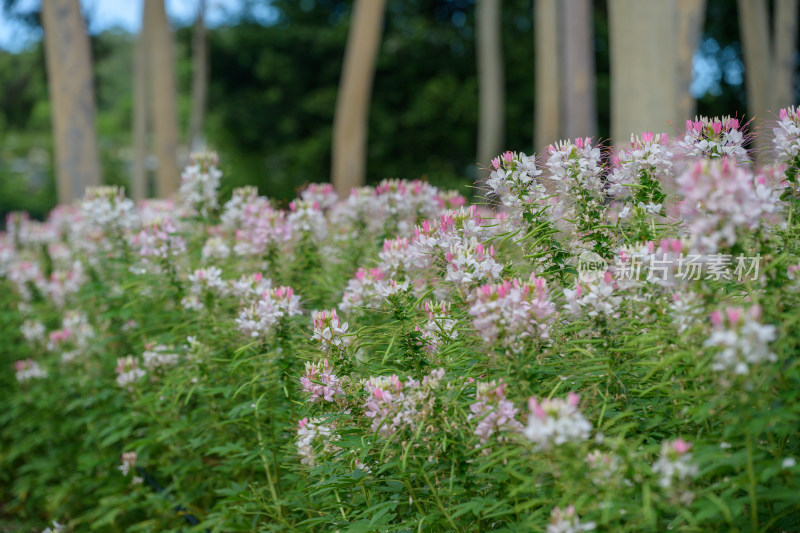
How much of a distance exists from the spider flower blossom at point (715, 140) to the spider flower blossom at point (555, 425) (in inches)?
44.9

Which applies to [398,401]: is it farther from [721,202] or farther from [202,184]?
[202,184]

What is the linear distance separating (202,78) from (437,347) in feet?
57.0

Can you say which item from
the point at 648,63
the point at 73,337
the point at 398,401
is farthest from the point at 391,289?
the point at 648,63

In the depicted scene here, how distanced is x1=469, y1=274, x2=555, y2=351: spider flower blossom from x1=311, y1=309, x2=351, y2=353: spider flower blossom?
0.59m

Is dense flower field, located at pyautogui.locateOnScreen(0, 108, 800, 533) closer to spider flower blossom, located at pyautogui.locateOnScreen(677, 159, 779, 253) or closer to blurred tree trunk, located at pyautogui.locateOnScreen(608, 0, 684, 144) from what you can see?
spider flower blossom, located at pyautogui.locateOnScreen(677, 159, 779, 253)

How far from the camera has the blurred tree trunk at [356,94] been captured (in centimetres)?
1054

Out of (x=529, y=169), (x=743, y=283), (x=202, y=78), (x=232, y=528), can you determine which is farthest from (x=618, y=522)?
(x=202, y=78)

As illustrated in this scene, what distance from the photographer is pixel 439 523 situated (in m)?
2.23

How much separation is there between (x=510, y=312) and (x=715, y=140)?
1002mm

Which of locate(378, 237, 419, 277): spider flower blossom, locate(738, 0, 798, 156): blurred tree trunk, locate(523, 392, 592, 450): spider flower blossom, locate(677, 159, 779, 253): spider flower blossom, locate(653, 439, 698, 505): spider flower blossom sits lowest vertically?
locate(653, 439, 698, 505): spider flower blossom

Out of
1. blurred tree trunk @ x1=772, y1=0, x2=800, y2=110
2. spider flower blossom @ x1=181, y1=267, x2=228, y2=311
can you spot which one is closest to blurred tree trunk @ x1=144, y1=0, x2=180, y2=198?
spider flower blossom @ x1=181, y1=267, x2=228, y2=311

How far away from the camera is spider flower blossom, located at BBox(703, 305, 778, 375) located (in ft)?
5.03

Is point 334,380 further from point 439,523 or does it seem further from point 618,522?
point 618,522

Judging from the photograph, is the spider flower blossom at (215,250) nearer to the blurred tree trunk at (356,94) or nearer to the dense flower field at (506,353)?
the dense flower field at (506,353)
